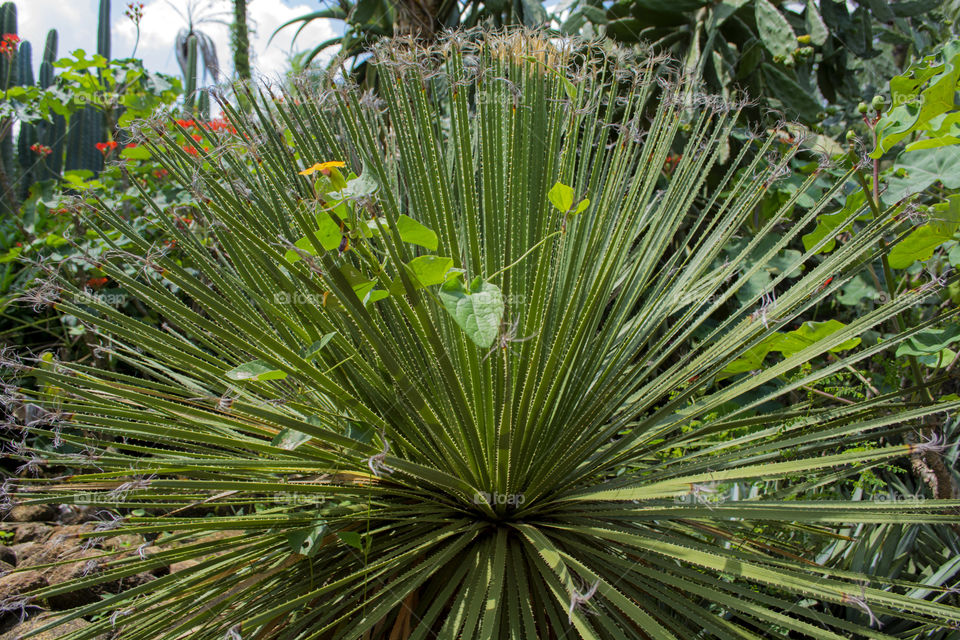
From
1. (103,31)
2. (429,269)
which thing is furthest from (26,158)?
(429,269)

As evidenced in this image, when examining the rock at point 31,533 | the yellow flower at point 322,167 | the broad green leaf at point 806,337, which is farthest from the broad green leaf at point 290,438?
the rock at point 31,533

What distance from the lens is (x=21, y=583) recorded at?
5.42ft

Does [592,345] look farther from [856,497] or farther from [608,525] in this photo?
[856,497]

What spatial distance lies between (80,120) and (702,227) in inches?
198

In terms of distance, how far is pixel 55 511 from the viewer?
2314 millimetres

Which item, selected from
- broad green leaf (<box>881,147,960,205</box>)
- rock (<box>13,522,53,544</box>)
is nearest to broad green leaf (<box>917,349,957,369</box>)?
broad green leaf (<box>881,147,960,205</box>)

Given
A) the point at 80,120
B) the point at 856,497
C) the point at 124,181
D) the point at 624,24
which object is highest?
the point at 80,120

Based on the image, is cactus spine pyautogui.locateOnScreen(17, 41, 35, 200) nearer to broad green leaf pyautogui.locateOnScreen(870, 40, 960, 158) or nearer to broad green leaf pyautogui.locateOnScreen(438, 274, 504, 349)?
broad green leaf pyautogui.locateOnScreen(438, 274, 504, 349)

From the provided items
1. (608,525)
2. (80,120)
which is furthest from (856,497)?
(80,120)

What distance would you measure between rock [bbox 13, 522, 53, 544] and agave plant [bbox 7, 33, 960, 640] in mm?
1149

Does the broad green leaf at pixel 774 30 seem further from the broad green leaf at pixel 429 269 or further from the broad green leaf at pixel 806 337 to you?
the broad green leaf at pixel 429 269

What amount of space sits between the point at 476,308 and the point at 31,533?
6.99ft

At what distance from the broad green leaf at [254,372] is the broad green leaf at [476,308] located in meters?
0.27

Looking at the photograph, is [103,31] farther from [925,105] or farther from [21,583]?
[925,105]
